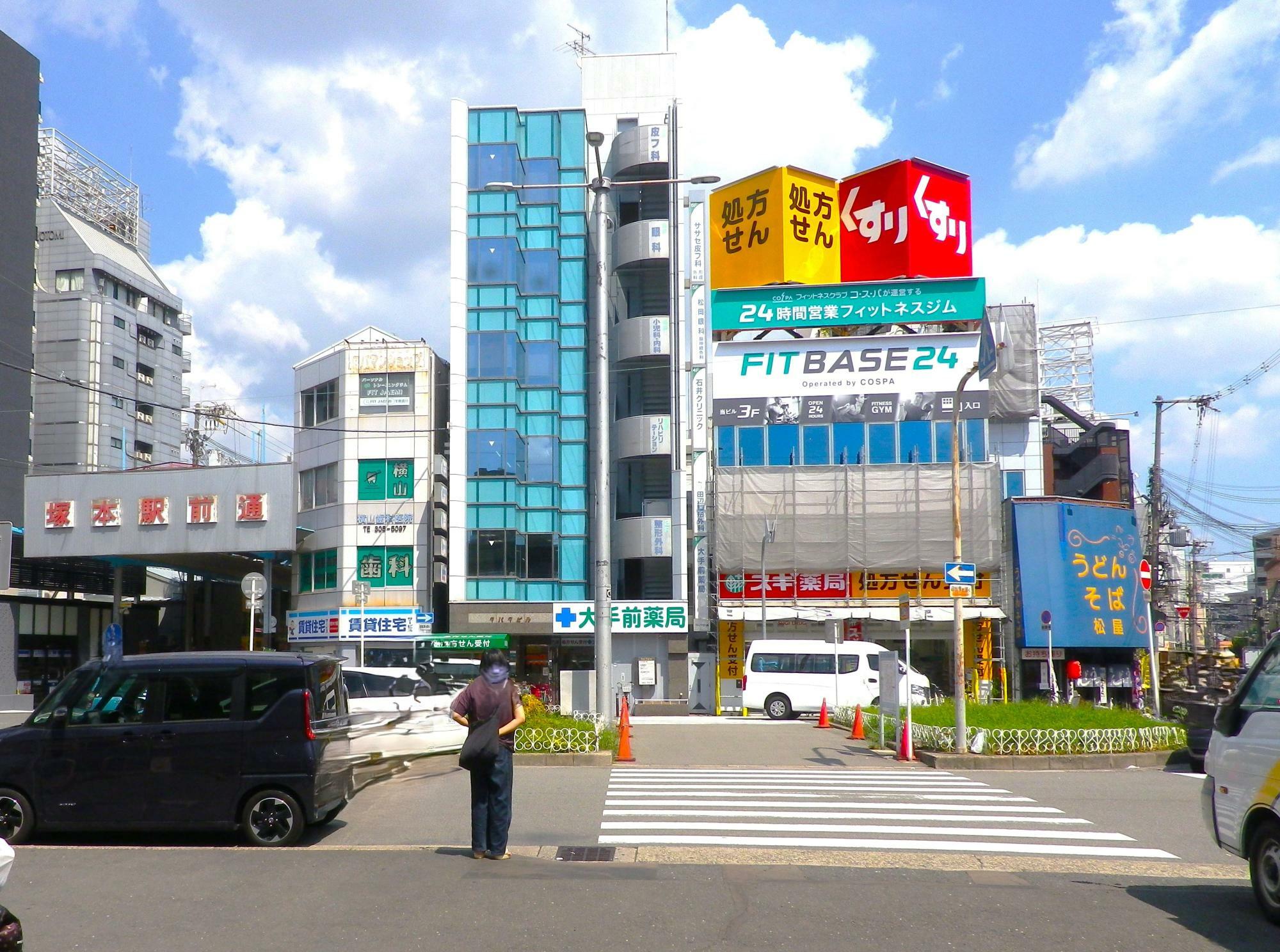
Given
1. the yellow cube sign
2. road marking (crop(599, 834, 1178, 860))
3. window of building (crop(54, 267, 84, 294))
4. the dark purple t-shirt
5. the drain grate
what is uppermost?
window of building (crop(54, 267, 84, 294))

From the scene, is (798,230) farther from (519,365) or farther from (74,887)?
(74,887)

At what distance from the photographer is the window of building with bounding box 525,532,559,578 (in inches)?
1809

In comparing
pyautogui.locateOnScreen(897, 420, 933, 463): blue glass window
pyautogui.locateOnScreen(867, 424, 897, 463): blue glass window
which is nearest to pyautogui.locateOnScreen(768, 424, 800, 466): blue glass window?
pyautogui.locateOnScreen(867, 424, 897, 463): blue glass window

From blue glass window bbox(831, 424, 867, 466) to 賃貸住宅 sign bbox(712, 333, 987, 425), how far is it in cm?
76

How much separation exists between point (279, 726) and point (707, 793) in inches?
232

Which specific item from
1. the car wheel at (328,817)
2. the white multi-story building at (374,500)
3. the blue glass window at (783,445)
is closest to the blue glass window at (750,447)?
the blue glass window at (783,445)

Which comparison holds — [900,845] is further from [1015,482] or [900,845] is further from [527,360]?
[1015,482]

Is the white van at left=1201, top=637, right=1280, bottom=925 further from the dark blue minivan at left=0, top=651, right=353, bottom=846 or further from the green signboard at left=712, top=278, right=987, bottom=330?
the green signboard at left=712, top=278, right=987, bottom=330

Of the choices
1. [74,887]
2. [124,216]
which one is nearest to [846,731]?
[74,887]

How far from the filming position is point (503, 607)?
4494 centimetres

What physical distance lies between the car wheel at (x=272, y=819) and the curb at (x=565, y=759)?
6.84m

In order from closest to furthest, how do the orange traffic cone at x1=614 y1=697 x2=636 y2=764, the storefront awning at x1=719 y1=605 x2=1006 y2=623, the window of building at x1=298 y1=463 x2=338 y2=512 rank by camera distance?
the orange traffic cone at x1=614 y1=697 x2=636 y2=764 < the storefront awning at x1=719 y1=605 x2=1006 y2=623 < the window of building at x1=298 y1=463 x2=338 y2=512

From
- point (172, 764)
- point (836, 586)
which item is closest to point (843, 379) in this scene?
point (836, 586)

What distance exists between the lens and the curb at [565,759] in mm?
16453
